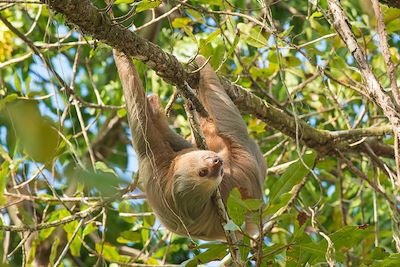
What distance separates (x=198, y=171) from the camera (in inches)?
190

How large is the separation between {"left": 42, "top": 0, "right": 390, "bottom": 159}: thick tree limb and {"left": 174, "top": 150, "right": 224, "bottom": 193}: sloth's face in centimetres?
57

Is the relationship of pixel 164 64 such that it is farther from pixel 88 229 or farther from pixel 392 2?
pixel 88 229

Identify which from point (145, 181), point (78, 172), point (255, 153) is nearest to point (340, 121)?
point (255, 153)

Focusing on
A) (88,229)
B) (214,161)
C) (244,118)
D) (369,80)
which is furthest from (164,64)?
(244,118)

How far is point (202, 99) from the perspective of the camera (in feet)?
16.9

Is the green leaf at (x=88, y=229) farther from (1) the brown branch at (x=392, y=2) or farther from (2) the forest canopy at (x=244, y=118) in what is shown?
(1) the brown branch at (x=392, y=2)

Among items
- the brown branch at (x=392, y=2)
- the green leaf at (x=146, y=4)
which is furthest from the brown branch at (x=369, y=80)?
the green leaf at (x=146, y=4)

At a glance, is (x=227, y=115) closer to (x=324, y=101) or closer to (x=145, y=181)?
(x=145, y=181)

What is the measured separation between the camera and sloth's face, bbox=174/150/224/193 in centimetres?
473

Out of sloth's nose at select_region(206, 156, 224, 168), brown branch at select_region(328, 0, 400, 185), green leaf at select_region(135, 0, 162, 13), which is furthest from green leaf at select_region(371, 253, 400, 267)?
green leaf at select_region(135, 0, 162, 13)

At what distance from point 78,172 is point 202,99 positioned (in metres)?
4.33

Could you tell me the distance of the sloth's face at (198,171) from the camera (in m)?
4.73

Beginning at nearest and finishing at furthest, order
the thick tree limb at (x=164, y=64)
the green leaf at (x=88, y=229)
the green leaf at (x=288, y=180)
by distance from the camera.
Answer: the thick tree limb at (x=164, y=64) < the green leaf at (x=288, y=180) < the green leaf at (x=88, y=229)

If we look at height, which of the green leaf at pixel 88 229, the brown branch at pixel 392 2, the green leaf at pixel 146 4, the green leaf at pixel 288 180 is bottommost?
the green leaf at pixel 88 229
